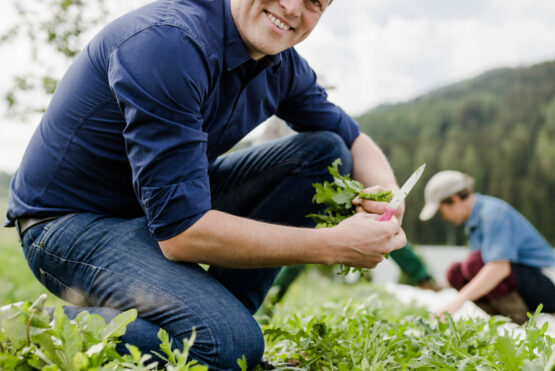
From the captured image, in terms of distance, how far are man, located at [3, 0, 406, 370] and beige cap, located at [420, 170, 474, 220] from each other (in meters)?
2.94

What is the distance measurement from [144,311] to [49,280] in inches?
19.8

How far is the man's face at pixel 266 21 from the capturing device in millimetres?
1723

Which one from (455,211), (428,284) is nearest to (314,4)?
(428,284)

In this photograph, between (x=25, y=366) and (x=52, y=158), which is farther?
(x=52, y=158)

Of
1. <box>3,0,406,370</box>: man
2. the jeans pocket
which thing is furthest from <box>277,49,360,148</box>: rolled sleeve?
the jeans pocket

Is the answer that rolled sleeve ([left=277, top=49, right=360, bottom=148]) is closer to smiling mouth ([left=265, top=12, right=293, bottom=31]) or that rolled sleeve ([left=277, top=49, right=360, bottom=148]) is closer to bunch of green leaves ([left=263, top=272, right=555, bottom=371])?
smiling mouth ([left=265, top=12, right=293, bottom=31])

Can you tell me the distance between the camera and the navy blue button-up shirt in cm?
145

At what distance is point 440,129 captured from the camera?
49562 mm

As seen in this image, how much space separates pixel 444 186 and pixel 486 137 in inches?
1483

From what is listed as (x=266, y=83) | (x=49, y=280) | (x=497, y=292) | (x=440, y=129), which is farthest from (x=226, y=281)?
(x=440, y=129)

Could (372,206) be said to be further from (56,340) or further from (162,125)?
(56,340)

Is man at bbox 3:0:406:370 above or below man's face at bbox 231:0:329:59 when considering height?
below

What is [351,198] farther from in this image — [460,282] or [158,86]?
[460,282]

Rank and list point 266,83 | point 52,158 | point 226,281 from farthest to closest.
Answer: point 226,281 → point 266,83 → point 52,158
